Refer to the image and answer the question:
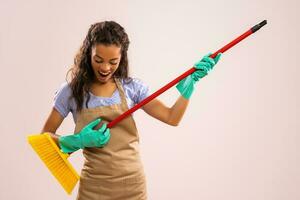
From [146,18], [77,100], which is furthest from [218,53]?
[146,18]

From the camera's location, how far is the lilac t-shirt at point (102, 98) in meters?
1.27

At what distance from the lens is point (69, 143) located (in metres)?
1.28

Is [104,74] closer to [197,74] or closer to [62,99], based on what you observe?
[62,99]

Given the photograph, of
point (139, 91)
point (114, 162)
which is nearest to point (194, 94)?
point (139, 91)

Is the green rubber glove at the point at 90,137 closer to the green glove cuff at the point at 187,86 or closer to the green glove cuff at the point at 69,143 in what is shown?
the green glove cuff at the point at 69,143

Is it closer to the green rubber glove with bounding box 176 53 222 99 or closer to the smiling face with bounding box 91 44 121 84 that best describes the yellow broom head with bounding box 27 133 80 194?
the smiling face with bounding box 91 44 121 84

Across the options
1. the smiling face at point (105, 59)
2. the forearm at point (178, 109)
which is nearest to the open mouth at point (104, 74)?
the smiling face at point (105, 59)

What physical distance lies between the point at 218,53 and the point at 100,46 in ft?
1.08

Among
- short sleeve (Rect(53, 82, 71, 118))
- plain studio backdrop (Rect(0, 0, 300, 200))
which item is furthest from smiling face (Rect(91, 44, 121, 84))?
plain studio backdrop (Rect(0, 0, 300, 200))

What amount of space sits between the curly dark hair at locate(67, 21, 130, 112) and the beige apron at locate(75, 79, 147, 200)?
6 centimetres

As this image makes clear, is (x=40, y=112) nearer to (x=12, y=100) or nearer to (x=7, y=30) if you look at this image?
(x=12, y=100)

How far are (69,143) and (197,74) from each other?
409 mm

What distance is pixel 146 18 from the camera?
6.79ft

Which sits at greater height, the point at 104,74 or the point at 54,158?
the point at 104,74
